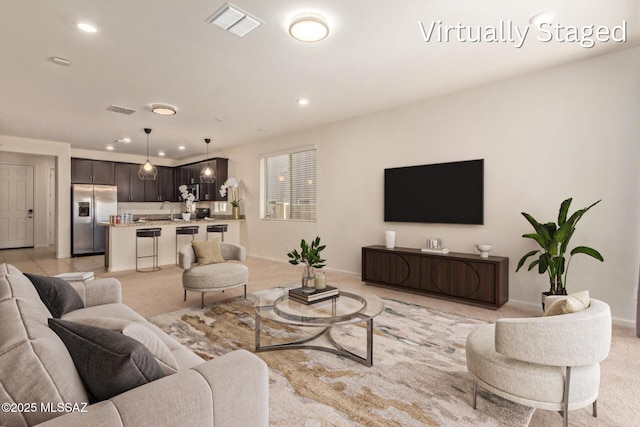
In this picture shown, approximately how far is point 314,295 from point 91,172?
8.31m

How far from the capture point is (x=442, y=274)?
163 inches

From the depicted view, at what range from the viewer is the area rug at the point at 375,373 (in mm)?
1849

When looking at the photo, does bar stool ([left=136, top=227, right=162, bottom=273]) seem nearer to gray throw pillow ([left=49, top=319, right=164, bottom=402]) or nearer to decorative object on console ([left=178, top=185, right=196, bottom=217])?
decorative object on console ([left=178, top=185, right=196, bottom=217])

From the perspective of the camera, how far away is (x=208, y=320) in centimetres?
338

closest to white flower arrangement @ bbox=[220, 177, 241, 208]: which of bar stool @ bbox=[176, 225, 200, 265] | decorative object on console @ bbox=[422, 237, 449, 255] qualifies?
bar stool @ bbox=[176, 225, 200, 265]

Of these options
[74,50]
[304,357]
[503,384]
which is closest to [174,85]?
[74,50]

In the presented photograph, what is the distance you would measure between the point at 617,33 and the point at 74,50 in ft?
17.2

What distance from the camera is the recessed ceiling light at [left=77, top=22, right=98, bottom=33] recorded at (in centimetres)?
271

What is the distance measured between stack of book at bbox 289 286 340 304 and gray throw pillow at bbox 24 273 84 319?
1586mm

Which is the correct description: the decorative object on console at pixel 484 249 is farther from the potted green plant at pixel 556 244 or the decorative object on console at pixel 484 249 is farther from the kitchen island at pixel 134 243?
the kitchen island at pixel 134 243

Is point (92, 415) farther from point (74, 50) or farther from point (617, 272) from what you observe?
point (617, 272)

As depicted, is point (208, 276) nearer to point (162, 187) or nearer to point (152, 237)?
point (152, 237)

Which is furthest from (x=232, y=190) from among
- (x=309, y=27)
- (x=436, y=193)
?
(x=309, y=27)

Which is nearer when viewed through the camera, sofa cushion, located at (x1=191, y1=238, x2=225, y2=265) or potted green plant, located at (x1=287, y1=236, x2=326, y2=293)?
potted green plant, located at (x1=287, y1=236, x2=326, y2=293)
